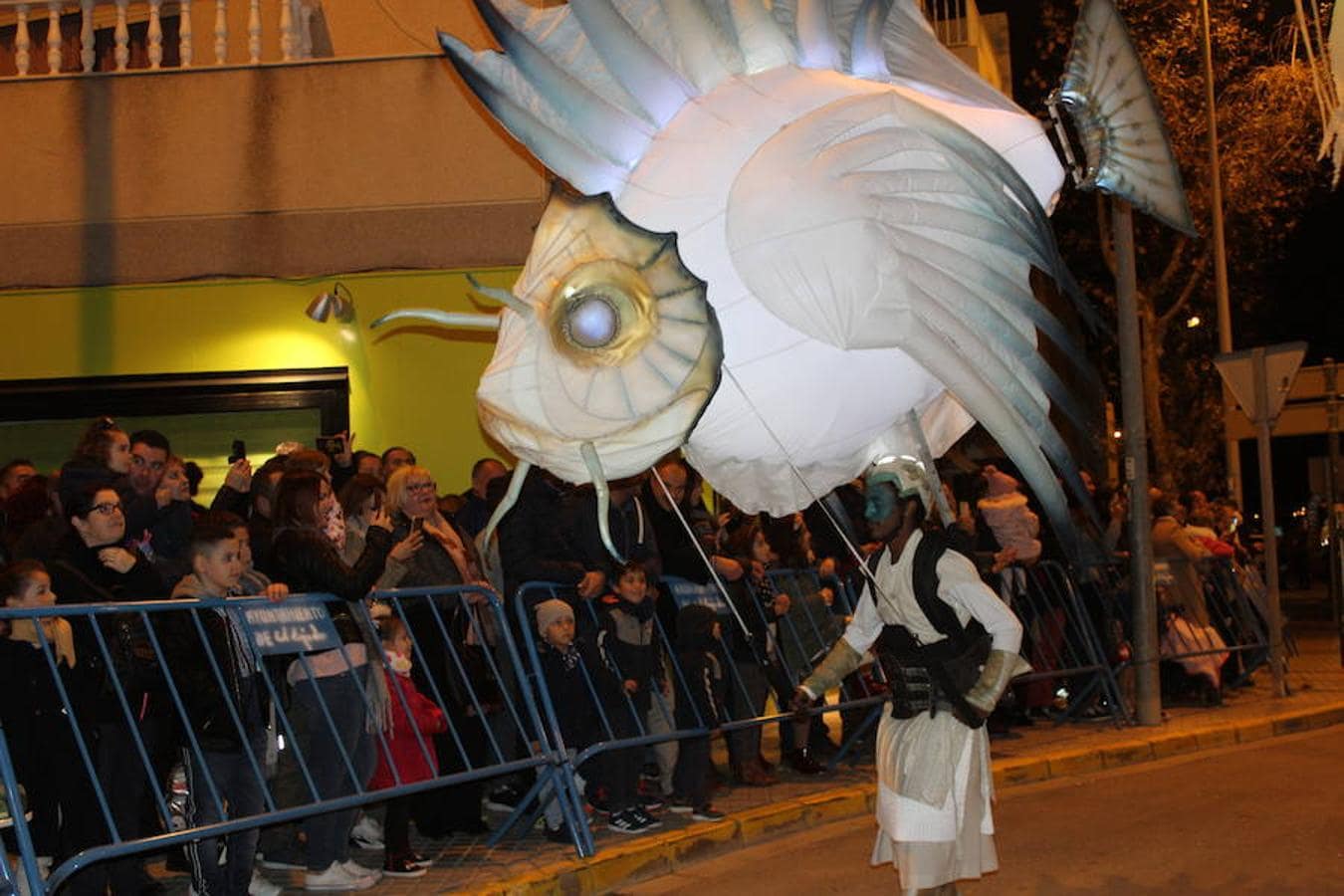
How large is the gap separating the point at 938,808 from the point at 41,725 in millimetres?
3653

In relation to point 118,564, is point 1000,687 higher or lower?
lower

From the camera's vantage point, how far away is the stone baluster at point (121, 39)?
13873mm

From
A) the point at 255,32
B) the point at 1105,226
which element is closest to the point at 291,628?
the point at 255,32

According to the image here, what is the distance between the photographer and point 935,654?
6.61 m

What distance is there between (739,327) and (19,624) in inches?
150

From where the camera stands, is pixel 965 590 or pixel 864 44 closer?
pixel 864 44

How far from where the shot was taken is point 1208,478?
35.3m

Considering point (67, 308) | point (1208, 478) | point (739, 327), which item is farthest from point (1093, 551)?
point (1208, 478)

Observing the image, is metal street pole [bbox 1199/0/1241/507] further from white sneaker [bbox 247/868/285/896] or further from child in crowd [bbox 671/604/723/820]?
white sneaker [bbox 247/868/285/896]

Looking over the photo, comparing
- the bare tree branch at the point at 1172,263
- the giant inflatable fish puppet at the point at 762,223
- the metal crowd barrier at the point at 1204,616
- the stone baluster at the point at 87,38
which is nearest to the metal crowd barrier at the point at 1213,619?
the metal crowd barrier at the point at 1204,616

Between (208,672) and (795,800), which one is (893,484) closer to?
(208,672)

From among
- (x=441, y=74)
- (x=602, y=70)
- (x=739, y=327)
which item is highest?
(x=441, y=74)

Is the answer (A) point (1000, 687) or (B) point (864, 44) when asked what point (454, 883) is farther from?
(B) point (864, 44)

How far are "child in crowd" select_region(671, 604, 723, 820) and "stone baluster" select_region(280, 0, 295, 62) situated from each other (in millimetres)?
6355
